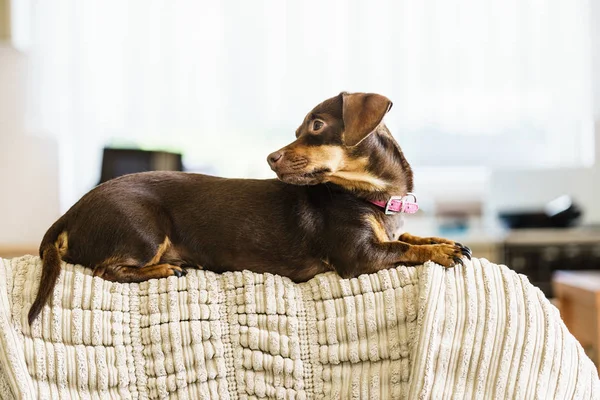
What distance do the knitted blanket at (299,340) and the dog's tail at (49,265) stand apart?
2cm

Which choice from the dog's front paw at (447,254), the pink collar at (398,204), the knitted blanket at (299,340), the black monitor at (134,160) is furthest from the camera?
the black monitor at (134,160)

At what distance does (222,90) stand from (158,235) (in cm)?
332

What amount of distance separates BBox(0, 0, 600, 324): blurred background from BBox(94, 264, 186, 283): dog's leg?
10.4ft

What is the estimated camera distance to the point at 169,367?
3.99 feet

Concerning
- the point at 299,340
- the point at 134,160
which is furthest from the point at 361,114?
the point at 134,160

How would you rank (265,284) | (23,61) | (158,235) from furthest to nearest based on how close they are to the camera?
(23,61)
(158,235)
(265,284)

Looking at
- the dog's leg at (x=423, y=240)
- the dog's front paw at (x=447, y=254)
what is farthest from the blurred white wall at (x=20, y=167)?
the dog's front paw at (x=447, y=254)

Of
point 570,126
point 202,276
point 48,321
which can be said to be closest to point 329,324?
point 202,276

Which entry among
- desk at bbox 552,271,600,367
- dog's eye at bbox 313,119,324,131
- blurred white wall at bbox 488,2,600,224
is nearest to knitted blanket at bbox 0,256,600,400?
dog's eye at bbox 313,119,324,131

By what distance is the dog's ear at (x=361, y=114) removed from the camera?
142 cm

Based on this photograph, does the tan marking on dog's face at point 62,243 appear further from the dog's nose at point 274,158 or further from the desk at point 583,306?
the desk at point 583,306

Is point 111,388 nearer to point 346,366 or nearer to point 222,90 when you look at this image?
point 346,366

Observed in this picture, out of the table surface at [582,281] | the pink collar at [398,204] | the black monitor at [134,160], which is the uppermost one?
the black monitor at [134,160]

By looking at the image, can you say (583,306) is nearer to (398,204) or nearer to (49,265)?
(398,204)
